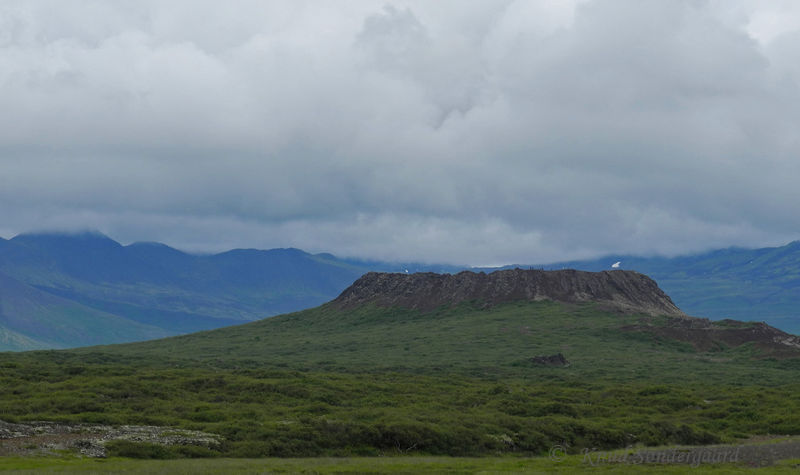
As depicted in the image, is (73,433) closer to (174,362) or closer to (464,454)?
(464,454)

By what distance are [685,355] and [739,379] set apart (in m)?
43.2

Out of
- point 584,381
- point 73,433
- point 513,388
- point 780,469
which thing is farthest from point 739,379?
point 73,433

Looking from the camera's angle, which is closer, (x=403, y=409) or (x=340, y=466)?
(x=340, y=466)

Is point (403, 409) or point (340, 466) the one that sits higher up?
point (403, 409)

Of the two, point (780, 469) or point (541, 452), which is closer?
point (780, 469)

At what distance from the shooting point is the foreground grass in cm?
5175

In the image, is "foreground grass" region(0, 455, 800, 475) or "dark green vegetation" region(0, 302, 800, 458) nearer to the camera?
"foreground grass" region(0, 455, 800, 475)

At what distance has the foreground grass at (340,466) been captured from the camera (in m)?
51.8

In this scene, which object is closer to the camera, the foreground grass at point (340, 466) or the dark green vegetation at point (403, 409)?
the foreground grass at point (340, 466)

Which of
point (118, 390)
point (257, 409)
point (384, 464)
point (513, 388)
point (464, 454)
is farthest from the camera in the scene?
point (513, 388)

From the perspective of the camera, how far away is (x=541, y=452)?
72.3 m

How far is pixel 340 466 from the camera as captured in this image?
57031 mm

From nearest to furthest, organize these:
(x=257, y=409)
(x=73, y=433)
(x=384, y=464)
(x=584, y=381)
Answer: (x=384, y=464) → (x=73, y=433) → (x=257, y=409) → (x=584, y=381)

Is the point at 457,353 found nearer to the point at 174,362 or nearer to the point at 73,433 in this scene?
the point at 174,362
